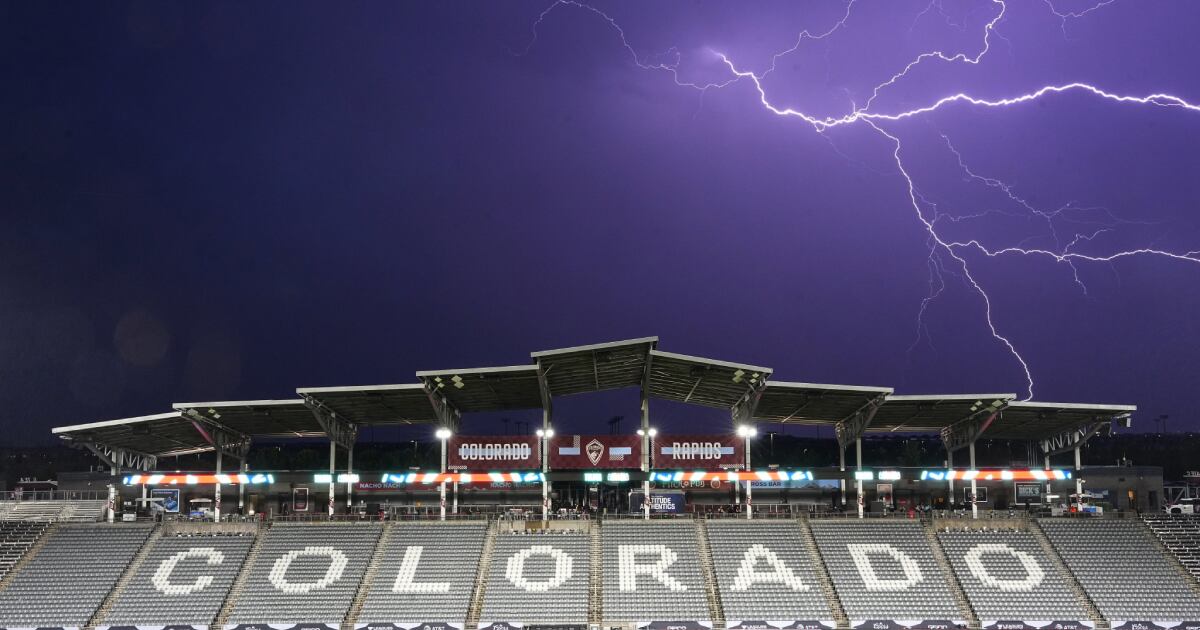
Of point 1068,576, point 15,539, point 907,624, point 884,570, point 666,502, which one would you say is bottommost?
point 907,624

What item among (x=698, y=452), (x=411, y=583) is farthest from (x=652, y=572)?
(x=411, y=583)

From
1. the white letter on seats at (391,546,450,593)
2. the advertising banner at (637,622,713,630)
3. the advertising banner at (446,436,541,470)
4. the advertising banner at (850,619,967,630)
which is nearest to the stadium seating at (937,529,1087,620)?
the advertising banner at (850,619,967,630)

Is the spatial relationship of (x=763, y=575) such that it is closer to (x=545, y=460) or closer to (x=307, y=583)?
(x=545, y=460)

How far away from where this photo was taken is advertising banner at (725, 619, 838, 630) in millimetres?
37812

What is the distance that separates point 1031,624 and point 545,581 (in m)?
21.4

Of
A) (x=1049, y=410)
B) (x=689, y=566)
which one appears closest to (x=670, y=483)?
(x=689, y=566)

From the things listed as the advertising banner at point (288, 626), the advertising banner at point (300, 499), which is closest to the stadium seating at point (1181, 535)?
the advertising banner at point (288, 626)

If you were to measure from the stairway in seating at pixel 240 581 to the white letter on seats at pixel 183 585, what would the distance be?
125 centimetres

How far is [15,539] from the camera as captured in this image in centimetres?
4584

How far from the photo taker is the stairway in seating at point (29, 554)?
4266 cm

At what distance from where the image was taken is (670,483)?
49.0m

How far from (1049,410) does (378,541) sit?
34643 mm

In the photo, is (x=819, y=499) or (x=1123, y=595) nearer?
(x=1123, y=595)

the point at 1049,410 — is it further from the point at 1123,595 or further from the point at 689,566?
the point at 689,566
